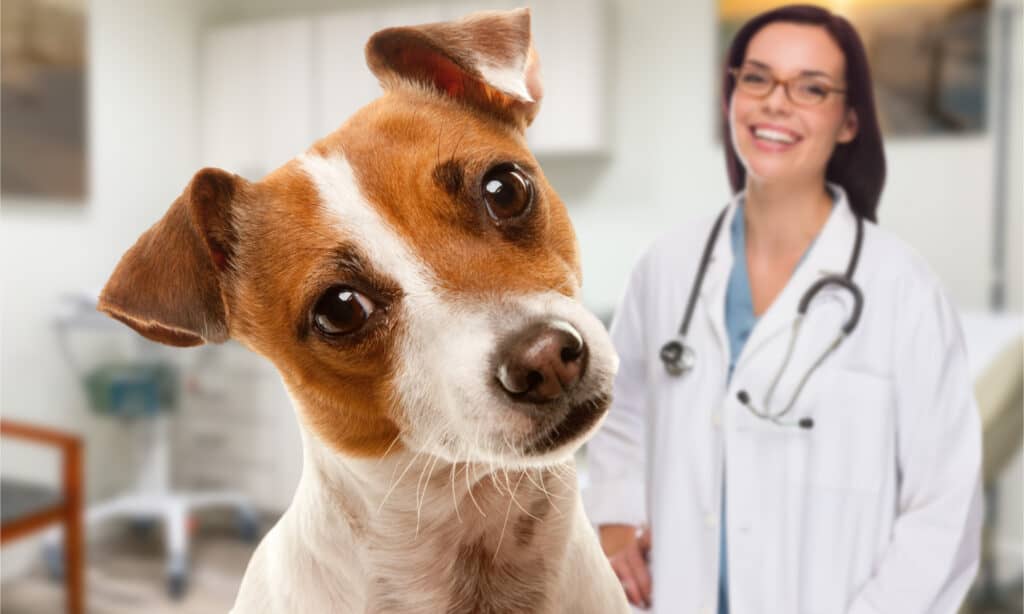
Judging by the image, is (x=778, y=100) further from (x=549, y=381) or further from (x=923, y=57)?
(x=549, y=381)

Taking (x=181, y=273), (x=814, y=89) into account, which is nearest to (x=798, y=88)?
(x=814, y=89)

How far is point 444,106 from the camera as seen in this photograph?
61 centimetres

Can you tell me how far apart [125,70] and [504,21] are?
785 mm

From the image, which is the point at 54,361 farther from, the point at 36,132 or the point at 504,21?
the point at 504,21

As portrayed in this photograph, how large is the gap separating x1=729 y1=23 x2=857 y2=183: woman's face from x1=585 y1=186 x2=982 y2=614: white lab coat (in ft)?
0.20

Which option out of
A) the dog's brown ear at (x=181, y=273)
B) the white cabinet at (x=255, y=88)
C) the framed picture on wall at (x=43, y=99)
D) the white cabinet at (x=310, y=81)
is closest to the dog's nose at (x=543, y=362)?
the dog's brown ear at (x=181, y=273)

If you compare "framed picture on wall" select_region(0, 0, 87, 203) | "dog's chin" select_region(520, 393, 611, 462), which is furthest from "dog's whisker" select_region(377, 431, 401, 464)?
"framed picture on wall" select_region(0, 0, 87, 203)

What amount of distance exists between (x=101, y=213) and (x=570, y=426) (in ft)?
2.70

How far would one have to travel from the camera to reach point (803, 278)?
0.73m

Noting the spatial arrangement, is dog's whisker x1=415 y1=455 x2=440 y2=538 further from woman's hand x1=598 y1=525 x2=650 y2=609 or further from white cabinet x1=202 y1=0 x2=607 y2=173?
white cabinet x1=202 y1=0 x2=607 y2=173

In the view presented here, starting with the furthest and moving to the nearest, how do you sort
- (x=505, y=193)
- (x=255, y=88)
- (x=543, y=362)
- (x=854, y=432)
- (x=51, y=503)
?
(x=51, y=503), (x=255, y=88), (x=854, y=432), (x=505, y=193), (x=543, y=362)

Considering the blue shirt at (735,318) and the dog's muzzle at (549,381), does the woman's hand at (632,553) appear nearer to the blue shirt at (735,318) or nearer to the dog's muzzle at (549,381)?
the blue shirt at (735,318)

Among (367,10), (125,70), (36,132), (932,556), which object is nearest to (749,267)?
(932,556)

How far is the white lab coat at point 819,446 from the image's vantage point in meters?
0.70
